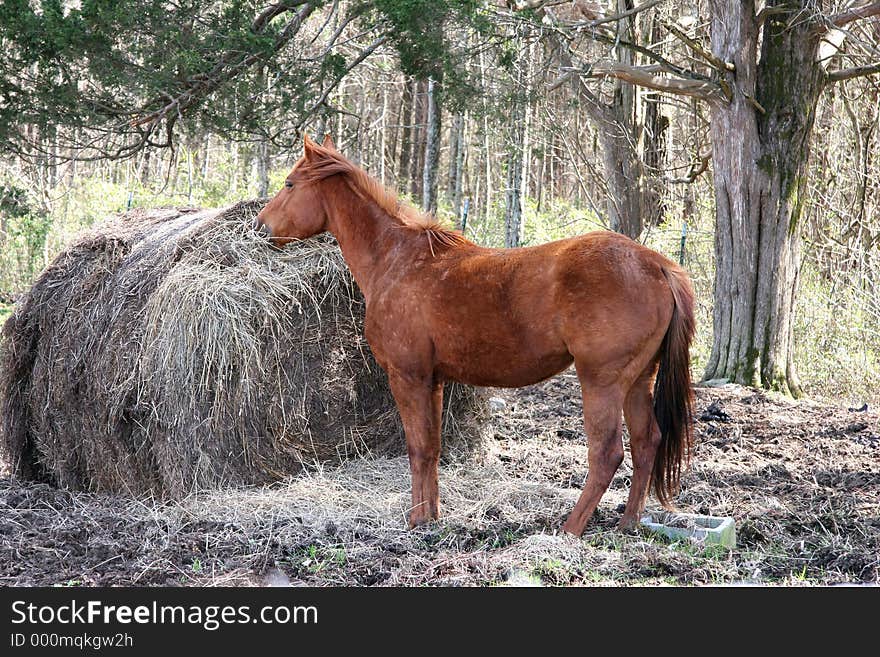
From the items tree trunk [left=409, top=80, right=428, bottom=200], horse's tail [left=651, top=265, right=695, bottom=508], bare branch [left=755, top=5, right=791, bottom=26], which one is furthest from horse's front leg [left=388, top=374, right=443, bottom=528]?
tree trunk [left=409, top=80, right=428, bottom=200]

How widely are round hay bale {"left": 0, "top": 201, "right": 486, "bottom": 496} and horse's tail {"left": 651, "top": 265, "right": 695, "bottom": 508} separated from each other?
1.48m

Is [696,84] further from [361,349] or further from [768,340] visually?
[361,349]

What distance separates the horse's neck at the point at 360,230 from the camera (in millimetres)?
4637

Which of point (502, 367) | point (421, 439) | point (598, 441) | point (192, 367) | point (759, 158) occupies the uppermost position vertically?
point (759, 158)

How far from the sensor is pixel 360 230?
4.68m

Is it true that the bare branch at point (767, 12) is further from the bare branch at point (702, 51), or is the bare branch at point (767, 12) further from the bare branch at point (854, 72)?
the bare branch at point (854, 72)

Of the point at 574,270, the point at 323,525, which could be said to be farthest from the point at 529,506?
the point at 574,270

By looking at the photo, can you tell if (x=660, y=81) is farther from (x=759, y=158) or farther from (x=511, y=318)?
(x=511, y=318)

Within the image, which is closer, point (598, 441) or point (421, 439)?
point (598, 441)

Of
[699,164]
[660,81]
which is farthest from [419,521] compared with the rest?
[699,164]

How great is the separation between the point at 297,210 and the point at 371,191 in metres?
0.41

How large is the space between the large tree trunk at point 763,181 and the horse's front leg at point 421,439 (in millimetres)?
4350

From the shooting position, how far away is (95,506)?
4.91 meters

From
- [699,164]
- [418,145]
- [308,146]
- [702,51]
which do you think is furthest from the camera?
[418,145]
